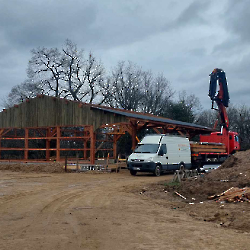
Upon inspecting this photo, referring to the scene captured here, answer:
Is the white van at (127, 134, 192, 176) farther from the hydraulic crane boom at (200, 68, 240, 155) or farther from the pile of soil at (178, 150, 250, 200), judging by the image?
the hydraulic crane boom at (200, 68, 240, 155)

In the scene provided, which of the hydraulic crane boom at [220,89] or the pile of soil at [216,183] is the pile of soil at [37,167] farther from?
the hydraulic crane boom at [220,89]

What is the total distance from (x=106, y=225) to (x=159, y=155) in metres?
13.7

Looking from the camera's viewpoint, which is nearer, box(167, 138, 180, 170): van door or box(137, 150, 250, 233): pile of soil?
box(137, 150, 250, 233): pile of soil

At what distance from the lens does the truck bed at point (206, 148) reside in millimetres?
24234

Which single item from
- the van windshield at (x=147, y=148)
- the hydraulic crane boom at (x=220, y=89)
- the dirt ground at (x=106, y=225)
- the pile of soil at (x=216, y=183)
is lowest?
the dirt ground at (x=106, y=225)

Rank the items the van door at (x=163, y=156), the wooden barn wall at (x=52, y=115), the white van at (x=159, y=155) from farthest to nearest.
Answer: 1. the wooden barn wall at (x=52, y=115)
2. the van door at (x=163, y=156)
3. the white van at (x=159, y=155)

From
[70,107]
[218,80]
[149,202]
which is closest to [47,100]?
[70,107]

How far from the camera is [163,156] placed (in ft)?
70.0

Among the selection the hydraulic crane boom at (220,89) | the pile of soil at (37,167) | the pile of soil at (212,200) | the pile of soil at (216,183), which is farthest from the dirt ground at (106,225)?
the hydraulic crane boom at (220,89)

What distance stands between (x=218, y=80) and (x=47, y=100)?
1464 cm

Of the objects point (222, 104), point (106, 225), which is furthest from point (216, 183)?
point (222, 104)

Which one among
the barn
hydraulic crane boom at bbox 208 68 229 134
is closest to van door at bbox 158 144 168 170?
the barn

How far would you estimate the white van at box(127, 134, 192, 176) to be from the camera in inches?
816

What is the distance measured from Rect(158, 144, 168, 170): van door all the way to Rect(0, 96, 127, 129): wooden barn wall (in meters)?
3.88
